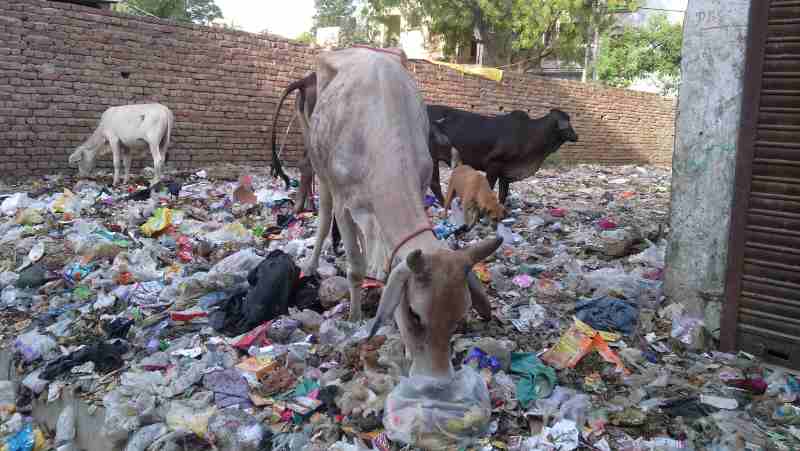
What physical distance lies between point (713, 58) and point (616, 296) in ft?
4.99

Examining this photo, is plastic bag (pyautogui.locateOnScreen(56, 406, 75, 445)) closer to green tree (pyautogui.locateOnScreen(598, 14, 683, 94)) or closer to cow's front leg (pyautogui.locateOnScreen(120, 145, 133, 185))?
cow's front leg (pyautogui.locateOnScreen(120, 145, 133, 185))

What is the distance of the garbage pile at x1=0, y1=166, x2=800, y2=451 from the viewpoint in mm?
2402

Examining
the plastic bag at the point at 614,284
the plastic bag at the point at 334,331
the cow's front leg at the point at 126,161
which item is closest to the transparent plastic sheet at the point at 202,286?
the plastic bag at the point at 334,331

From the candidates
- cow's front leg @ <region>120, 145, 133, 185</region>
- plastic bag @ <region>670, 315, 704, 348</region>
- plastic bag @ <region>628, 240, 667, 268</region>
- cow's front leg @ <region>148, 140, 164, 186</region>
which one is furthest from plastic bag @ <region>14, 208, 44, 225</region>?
plastic bag @ <region>670, 315, 704, 348</region>

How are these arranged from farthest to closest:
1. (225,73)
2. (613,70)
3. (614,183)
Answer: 1. (613,70)
2. (614,183)
3. (225,73)

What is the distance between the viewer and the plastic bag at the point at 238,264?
4.20 metres

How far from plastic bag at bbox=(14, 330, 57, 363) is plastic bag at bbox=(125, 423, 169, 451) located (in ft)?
3.50

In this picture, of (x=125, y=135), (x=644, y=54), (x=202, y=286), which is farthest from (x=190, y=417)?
(x=644, y=54)

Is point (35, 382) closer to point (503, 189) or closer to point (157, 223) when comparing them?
point (157, 223)

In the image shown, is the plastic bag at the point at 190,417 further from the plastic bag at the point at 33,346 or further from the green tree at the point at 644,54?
the green tree at the point at 644,54

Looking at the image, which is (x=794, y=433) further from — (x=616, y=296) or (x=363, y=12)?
(x=363, y=12)

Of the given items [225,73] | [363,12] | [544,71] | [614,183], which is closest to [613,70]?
[544,71]

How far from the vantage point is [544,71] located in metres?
28.6

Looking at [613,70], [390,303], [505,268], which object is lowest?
[505,268]
